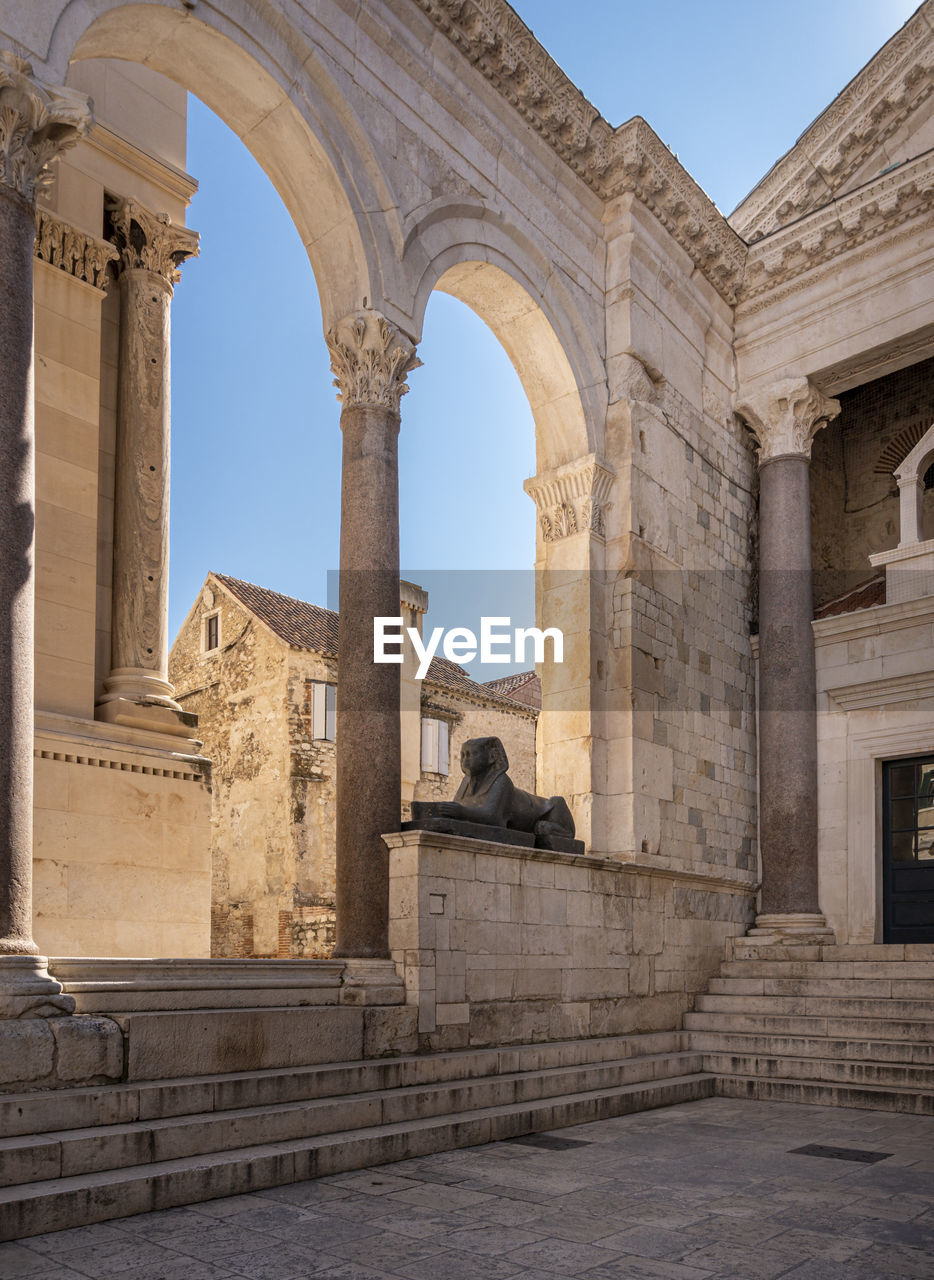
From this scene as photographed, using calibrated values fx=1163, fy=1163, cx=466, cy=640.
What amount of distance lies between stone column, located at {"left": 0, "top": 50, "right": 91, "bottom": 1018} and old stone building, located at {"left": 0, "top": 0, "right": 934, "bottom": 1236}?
2cm

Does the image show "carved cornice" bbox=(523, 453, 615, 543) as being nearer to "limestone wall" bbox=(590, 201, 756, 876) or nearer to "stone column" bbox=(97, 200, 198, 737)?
"limestone wall" bbox=(590, 201, 756, 876)

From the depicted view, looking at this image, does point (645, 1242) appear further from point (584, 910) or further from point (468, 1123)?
point (584, 910)

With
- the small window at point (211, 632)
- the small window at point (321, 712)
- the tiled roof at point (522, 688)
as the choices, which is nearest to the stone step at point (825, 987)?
the small window at point (321, 712)

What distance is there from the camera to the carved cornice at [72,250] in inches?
355

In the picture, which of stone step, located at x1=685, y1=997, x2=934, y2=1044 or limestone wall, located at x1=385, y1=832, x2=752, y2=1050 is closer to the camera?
limestone wall, located at x1=385, y1=832, x2=752, y2=1050

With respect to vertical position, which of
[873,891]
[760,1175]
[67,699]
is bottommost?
[760,1175]

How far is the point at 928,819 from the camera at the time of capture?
1159 cm

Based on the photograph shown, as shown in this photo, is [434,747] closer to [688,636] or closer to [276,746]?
[276,746]

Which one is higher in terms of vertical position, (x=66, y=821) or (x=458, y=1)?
(x=458, y=1)

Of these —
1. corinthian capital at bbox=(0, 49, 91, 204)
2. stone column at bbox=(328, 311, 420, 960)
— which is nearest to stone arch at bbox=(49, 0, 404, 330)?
stone column at bbox=(328, 311, 420, 960)

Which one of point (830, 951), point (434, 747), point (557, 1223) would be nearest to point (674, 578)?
point (830, 951)

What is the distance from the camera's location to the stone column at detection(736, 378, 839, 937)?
38.2ft

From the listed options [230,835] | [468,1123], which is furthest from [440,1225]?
[230,835]

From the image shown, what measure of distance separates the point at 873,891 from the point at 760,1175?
20.9 feet
